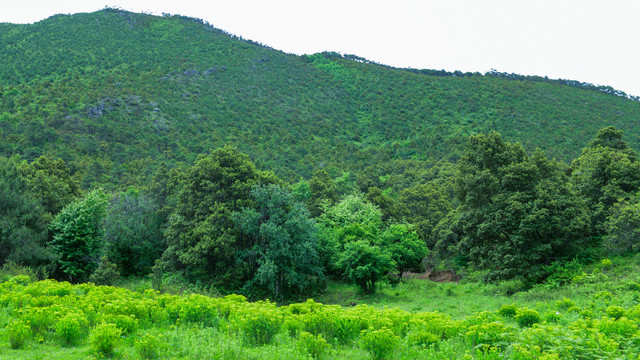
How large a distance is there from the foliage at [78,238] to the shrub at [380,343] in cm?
2268

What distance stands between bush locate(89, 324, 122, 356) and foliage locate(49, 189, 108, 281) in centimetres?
A: 1931

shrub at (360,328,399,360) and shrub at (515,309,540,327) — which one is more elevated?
shrub at (360,328,399,360)

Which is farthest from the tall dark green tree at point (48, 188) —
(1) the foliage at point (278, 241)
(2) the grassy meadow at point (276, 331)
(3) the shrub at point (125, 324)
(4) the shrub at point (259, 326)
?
(4) the shrub at point (259, 326)

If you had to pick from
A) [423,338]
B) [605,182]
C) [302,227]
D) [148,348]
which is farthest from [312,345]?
[605,182]

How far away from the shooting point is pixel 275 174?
57.0 meters

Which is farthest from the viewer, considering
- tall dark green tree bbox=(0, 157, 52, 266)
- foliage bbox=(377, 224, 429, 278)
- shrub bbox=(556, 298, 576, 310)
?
foliage bbox=(377, 224, 429, 278)

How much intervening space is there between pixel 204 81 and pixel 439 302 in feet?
280

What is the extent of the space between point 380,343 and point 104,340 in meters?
5.96

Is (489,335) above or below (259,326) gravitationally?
above

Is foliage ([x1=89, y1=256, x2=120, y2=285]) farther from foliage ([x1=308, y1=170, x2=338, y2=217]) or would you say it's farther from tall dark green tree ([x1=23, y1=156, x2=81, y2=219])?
foliage ([x1=308, y1=170, x2=338, y2=217])

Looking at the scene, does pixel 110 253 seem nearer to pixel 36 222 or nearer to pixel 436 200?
pixel 36 222

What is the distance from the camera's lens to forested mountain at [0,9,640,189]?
200 feet

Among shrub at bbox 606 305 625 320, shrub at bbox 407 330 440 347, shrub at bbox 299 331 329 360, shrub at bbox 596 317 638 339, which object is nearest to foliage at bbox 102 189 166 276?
shrub at bbox 299 331 329 360

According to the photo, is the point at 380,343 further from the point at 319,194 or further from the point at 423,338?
the point at 319,194
